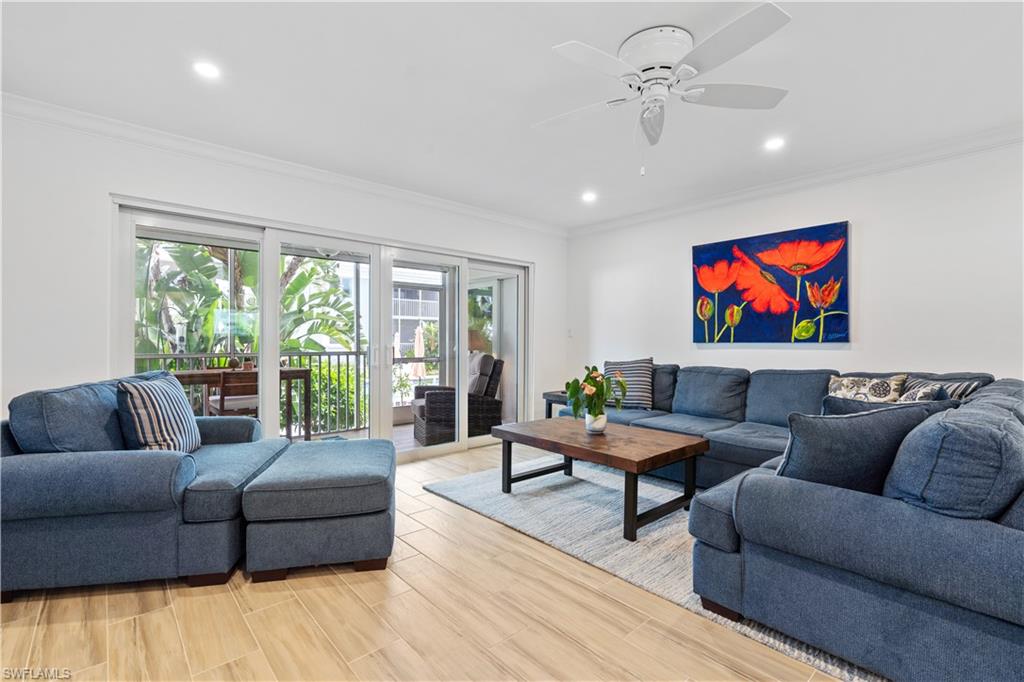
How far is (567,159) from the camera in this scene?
3621 mm

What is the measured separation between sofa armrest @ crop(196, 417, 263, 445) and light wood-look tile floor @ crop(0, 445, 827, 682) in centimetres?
91

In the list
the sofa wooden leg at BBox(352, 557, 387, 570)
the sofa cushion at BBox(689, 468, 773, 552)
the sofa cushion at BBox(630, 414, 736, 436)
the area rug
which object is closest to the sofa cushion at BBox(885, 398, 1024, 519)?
the sofa cushion at BBox(689, 468, 773, 552)

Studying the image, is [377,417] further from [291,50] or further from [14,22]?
[14,22]

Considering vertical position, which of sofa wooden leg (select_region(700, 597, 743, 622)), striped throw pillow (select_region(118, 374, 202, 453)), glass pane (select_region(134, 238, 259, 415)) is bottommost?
sofa wooden leg (select_region(700, 597, 743, 622))

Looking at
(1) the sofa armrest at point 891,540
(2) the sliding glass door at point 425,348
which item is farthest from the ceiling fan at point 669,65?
(2) the sliding glass door at point 425,348

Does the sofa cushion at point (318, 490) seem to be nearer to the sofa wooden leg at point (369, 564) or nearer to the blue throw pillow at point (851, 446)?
the sofa wooden leg at point (369, 564)

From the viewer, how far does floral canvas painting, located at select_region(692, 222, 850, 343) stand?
3.83 meters

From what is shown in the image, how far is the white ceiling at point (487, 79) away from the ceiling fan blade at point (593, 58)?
20cm

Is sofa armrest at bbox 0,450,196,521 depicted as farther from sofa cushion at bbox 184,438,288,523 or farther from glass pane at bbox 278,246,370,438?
glass pane at bbox 278,246,370,438

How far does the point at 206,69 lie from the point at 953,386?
4.66 metres

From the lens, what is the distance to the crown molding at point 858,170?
3154 mm

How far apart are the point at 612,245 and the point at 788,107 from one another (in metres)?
2.77

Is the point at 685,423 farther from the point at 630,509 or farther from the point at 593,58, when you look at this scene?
the point at 593,58

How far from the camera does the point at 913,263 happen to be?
3.51 metres
